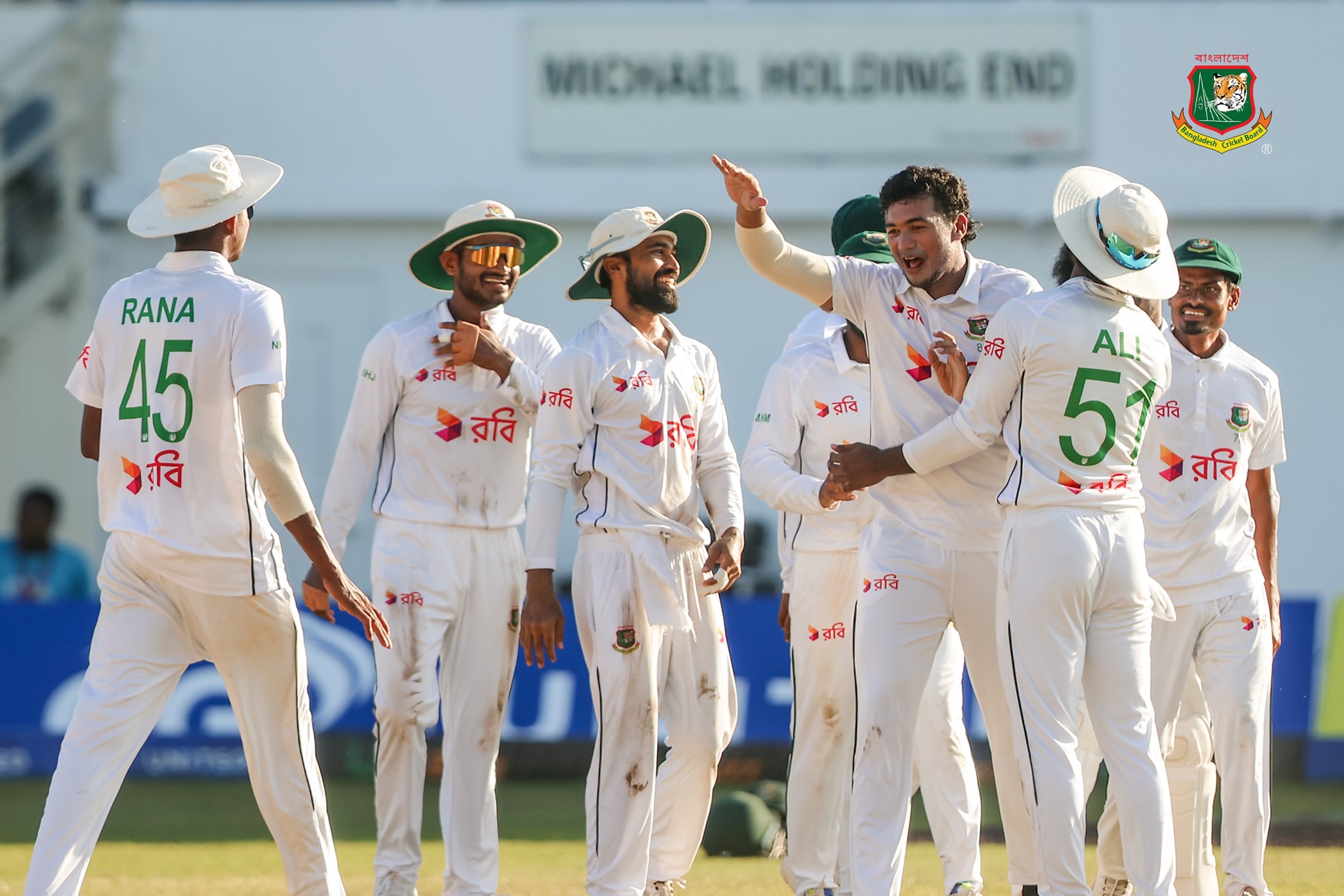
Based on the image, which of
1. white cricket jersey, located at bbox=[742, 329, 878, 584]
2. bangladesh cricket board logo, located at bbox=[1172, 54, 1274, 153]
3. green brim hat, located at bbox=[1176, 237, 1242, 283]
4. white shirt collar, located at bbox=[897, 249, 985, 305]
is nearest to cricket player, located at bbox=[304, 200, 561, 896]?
white cricket jersey, located at bbox=[742, 329, 878, 584]

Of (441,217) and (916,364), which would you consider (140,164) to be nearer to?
(441,217)

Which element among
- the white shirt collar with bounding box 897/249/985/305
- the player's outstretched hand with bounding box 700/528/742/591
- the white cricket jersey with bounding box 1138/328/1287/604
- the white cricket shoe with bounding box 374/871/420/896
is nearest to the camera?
the white shirt collar with bounding box 897/249/985/305

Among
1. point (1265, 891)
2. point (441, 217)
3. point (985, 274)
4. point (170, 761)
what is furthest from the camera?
point (441, 217)

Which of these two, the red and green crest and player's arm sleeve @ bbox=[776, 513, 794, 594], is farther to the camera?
player's arm sleeve @ bbox=[776, 513, 794, 594]

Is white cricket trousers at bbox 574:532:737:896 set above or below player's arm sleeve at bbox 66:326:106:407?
below

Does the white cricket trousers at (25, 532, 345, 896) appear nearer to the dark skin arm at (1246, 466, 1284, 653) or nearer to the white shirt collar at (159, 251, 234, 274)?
Result: the white shirt collar at (159, 251, 234, 274)

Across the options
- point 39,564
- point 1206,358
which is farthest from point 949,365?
point 39,564

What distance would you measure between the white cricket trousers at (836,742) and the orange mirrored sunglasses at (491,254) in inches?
66.4

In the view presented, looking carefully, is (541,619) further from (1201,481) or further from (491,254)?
(1201,481)

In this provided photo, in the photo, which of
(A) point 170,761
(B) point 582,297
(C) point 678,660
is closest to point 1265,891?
(C) point 678,660

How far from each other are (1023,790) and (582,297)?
7.90ft

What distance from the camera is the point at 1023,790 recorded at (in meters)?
5.51

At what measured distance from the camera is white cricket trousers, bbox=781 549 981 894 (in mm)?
6488

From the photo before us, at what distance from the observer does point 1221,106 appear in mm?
13031
